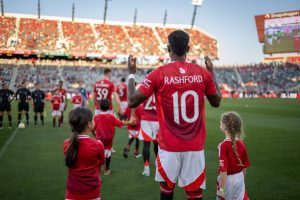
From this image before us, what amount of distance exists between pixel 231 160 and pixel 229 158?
4cm

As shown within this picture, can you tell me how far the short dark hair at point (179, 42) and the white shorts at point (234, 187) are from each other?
1735 mm

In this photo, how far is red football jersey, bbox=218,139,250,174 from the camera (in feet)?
12.3

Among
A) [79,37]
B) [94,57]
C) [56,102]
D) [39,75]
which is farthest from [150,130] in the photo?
[79,37]

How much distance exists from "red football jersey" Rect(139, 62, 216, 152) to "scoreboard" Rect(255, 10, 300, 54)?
47779mm

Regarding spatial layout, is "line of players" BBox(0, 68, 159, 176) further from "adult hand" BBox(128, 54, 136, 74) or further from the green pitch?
"adult hand" BBox(128, 54, 136, 74)

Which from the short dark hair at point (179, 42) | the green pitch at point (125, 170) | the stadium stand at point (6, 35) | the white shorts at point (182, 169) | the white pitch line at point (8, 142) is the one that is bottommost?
the white pitch line at point (8, 142)

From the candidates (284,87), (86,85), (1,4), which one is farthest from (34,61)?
(284,87)

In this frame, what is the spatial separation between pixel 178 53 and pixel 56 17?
2271 inches

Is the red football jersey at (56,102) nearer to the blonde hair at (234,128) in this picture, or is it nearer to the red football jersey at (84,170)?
the red football jersey at (84,170)

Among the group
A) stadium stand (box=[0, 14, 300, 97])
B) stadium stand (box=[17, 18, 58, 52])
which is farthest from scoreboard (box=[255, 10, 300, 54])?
stadium stand (box=[17, 18, 58, 52])

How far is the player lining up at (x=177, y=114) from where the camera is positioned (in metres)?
3.26

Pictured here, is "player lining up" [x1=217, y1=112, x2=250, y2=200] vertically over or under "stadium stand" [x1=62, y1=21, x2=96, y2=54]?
under

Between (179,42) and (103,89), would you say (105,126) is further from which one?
(179,42)

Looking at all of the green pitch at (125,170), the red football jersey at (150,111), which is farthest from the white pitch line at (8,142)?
the red football jersey at (150,111)
